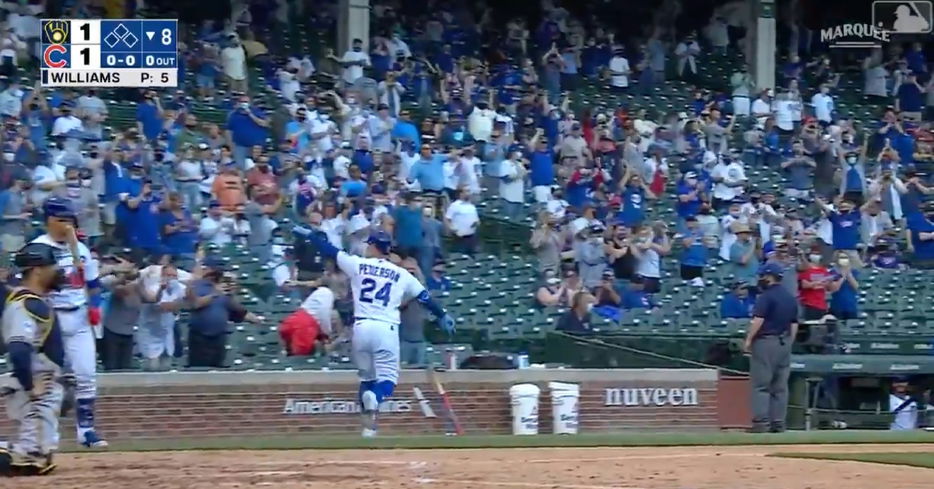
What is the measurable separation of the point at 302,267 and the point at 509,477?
772 centimetres

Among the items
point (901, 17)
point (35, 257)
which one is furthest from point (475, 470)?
point (901, 17)

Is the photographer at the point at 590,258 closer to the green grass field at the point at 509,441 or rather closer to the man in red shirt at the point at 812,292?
the man in red shirt at the point at 812,292

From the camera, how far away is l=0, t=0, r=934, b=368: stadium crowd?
17.6m

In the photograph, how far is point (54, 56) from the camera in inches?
786

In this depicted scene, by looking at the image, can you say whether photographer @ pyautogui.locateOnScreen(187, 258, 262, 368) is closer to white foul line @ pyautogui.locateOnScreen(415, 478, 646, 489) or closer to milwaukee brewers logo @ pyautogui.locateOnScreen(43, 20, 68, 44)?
white foul line @ pyautogui.locateOnScreen(415, 478, 646, 489)

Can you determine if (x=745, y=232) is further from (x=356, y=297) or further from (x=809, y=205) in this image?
(x=356, y=297)

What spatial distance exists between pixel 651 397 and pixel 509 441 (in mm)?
2946

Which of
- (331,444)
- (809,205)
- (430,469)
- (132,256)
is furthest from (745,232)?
(430,469)

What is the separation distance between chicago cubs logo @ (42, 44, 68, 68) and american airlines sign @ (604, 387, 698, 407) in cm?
791

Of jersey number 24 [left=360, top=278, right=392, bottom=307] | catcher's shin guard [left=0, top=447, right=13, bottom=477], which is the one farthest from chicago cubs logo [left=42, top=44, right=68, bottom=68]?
catcher's shin guard [left=0, top=447, right=13, bottom=477]

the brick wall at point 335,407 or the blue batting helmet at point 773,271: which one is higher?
the blue batting helmet at point 773,271

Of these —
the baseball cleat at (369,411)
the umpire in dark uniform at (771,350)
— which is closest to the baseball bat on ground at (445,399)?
the baseball cleat at (369,411)

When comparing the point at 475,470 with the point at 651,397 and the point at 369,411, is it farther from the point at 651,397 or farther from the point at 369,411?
the point at 651,397

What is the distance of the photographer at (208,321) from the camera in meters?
15.1
